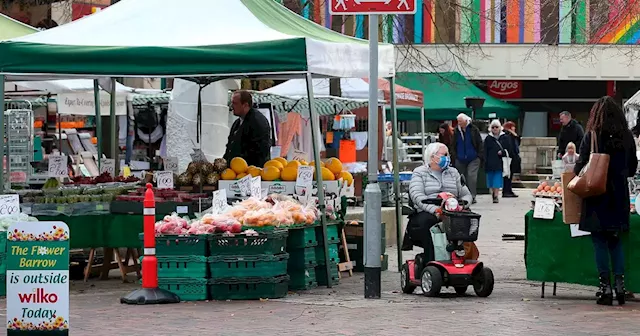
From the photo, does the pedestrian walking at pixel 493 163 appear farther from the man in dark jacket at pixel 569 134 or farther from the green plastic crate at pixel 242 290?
the green plastic crate at pixel 242 290

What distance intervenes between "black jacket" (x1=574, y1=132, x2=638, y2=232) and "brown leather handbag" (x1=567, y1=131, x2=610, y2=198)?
0.12 m

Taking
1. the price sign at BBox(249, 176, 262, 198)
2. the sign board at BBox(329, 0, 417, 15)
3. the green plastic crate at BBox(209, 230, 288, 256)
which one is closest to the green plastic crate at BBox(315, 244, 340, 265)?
the price sign at BBox(249, 176, 262, 198)

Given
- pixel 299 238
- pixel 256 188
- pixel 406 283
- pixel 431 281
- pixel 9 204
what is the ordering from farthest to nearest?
pixel 256 188
pixel 299 238
pixel 406 283
pixel 9 204
pixel 431 281

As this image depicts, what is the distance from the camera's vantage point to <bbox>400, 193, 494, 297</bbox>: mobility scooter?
480 inches

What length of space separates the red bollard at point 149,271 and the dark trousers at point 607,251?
12.6 ft

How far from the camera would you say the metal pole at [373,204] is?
12117 millimetres

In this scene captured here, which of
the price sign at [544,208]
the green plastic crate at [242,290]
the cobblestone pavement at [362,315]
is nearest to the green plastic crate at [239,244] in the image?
the green plastic crate at [242,290]

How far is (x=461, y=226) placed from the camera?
40.0 ft

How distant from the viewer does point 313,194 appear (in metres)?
13.7

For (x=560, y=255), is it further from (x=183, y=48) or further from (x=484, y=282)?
(x=183, y=48)

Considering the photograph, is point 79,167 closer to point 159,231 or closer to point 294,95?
point 294,95

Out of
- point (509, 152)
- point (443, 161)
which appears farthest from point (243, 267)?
point (509, 152)

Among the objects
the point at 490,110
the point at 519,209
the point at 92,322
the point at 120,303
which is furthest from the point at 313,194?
the point at 490,110

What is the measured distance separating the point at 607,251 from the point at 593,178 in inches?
27.3
